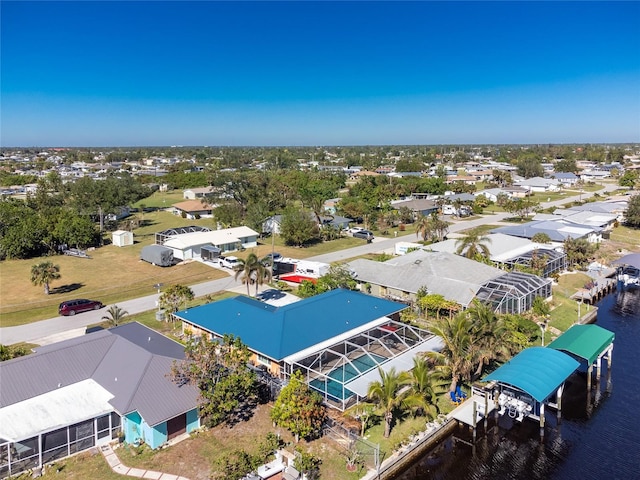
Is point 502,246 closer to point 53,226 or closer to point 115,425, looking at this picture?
point 115,425

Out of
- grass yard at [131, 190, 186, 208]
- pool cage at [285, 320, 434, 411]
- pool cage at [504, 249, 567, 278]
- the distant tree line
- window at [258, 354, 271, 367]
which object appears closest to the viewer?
pool cage at [285, 320, 434, 411]

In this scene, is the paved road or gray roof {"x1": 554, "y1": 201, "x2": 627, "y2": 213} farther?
gray roof {"x1": 554, "y1": 201, "x2": 627, "y2": 213}

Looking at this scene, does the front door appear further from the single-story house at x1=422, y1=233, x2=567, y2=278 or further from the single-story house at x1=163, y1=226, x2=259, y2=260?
the single-story house at x1=163, y1=226, x2=259, y2=260

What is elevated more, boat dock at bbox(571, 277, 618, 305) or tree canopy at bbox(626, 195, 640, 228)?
tree canopy at bbox(626, 195, 640, 228)

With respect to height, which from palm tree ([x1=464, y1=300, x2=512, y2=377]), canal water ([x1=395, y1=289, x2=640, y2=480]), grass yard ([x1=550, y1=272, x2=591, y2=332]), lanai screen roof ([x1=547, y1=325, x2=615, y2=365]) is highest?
palm tree ([x1=464, y1=300, x2=512, y2=377])

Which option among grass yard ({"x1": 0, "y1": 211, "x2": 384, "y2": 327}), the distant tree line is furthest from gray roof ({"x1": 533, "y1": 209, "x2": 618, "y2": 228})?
the distant tree line

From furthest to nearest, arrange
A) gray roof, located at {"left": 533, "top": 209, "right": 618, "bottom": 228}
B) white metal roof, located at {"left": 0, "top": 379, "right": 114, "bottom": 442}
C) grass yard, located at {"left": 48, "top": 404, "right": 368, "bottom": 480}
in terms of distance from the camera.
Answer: gray roof, located at {"left": 533, "top": 209, "right": 618, "bottom": 228}, white metal roof, located at {"left": 0, "top": 379, "right": 114, "bottom": 442}, grass yard, located at {"left": 48, "top": 404, "right": 368, "bottom": 480}

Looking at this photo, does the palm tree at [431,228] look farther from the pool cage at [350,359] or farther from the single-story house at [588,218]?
the pool cage at [350,359]
